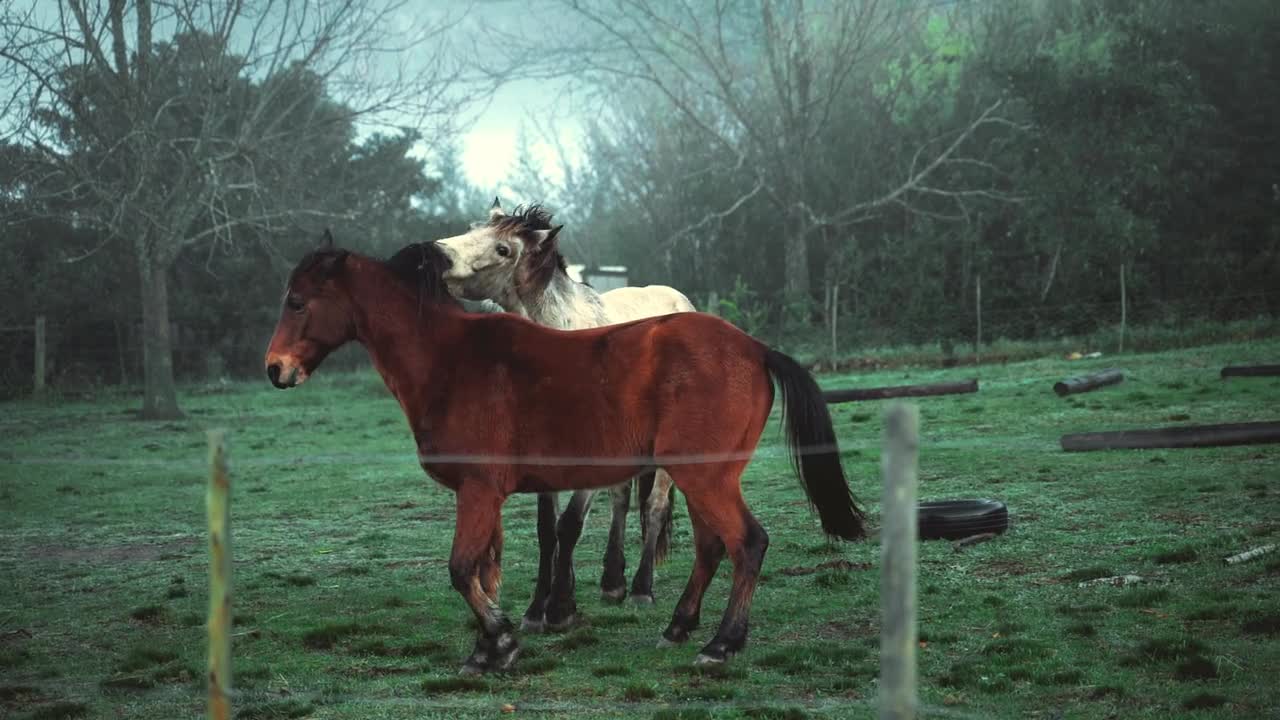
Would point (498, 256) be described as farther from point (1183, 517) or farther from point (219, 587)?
point (1183, 517)

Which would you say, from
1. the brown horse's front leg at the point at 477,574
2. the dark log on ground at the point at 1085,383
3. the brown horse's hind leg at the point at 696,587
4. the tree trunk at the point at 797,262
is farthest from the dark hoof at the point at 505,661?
the tree trunk at the point at 797,262

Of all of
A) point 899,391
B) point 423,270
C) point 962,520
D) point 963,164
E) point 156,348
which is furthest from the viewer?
point 963,164

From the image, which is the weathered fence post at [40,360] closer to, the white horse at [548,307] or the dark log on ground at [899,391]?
the dark log on ground at [899,391]

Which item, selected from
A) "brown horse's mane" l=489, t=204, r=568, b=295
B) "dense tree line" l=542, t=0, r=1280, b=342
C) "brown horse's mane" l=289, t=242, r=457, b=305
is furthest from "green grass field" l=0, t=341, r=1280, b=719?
"dense tree line" l=542, t=0, r=1280, b=342

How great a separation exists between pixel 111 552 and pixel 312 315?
12.5 ft

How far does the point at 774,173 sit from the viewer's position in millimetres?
28500

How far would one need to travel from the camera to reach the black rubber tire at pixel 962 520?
720 centimetres

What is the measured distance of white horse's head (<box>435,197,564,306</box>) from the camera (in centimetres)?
638

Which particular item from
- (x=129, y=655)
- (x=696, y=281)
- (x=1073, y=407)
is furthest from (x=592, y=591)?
(x=696, y=281)

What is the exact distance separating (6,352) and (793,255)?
16.5 m

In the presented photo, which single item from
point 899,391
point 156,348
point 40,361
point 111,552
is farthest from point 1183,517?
point 40,361

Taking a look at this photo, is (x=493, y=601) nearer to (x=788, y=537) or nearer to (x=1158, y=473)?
(x=788, y=537)

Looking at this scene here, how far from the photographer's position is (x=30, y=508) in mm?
10359

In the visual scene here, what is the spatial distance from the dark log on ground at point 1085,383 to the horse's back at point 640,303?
7926 millimetres
